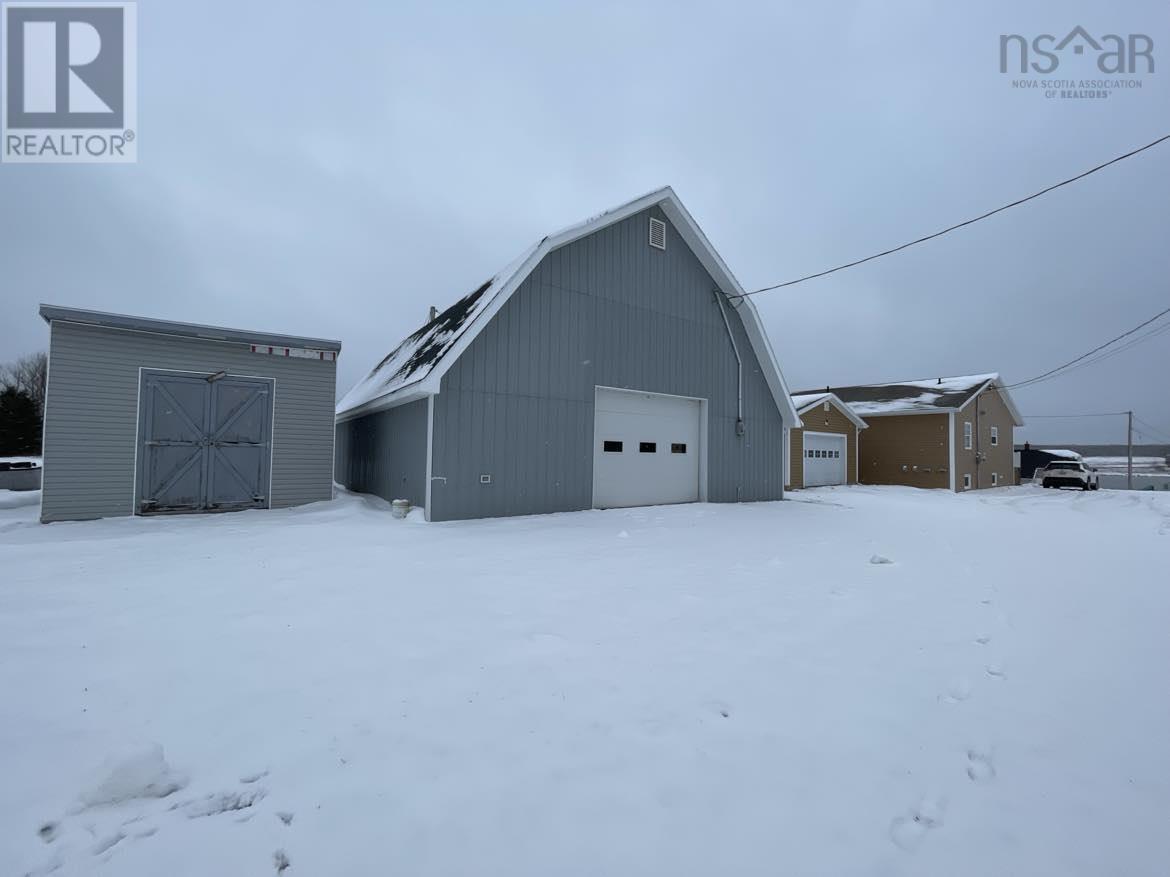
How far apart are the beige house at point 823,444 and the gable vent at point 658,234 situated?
976 centimetres

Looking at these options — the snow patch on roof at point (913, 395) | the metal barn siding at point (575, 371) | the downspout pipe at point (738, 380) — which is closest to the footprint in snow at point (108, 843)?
the metal barn siding at point (575, 371)

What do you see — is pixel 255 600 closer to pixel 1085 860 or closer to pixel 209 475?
pixel 1085 860

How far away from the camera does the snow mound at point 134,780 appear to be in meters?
1.84

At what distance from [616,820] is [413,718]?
1.13 meters

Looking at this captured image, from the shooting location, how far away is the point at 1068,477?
22016mm

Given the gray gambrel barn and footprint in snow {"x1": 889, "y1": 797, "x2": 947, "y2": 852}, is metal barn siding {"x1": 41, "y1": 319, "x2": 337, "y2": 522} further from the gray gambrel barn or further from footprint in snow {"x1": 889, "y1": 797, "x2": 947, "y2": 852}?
footprint in snow {"x1": 889, "y1": 797, "x2": 947, "y2": 852}

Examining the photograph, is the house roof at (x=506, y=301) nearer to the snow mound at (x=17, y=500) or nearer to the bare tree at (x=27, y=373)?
the snow mound at (x=17, y=500)

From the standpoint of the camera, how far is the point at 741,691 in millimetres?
2688

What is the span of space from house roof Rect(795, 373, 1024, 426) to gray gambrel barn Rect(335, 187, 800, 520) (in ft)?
38.1

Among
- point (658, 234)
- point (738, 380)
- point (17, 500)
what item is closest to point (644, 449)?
point (738, 380)

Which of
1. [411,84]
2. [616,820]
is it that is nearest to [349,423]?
[616,820]

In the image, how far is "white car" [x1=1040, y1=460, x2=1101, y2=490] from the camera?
22.0 metres

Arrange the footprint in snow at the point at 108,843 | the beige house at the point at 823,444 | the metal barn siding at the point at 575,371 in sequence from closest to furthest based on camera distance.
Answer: the footprint in snow at the point at 108,843, the metal barn siding at the point at 575,371, the beige house at the point at 823,444

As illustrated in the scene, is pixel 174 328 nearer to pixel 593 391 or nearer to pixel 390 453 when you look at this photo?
pixel 390 453
